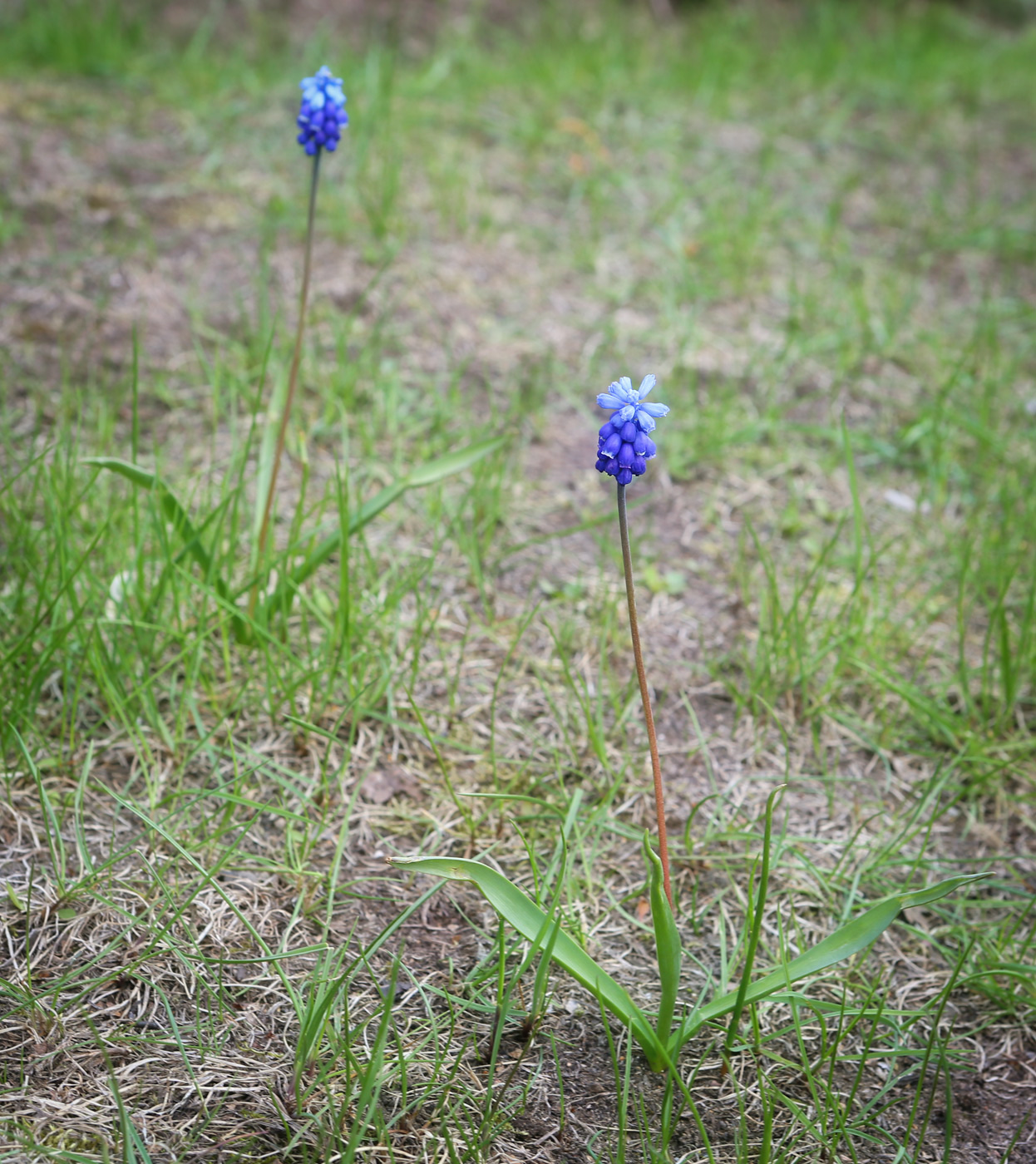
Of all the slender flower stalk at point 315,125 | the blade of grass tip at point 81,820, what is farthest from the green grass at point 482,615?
the slender flower stalk at point 315,125

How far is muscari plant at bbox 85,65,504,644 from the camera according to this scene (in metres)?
1.98

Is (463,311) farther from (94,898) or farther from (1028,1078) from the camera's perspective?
(1028,1078)

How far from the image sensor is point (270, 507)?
2.10m

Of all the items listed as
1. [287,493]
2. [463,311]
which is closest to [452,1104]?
[287,493]

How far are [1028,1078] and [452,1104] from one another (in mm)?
946

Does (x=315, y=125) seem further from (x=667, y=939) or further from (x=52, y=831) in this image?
(x=667, y=939)

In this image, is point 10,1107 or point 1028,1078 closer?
point 10,1107

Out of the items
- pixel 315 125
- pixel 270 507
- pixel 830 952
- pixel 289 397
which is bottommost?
pixel 830 952

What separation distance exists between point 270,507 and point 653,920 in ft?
3.73

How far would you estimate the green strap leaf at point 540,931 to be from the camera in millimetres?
1463

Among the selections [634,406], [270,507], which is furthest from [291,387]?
[634,406]

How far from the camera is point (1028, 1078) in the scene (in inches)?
64.9

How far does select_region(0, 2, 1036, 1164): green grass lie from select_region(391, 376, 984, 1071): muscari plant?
62mm

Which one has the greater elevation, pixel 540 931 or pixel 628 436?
pixel 628 436
